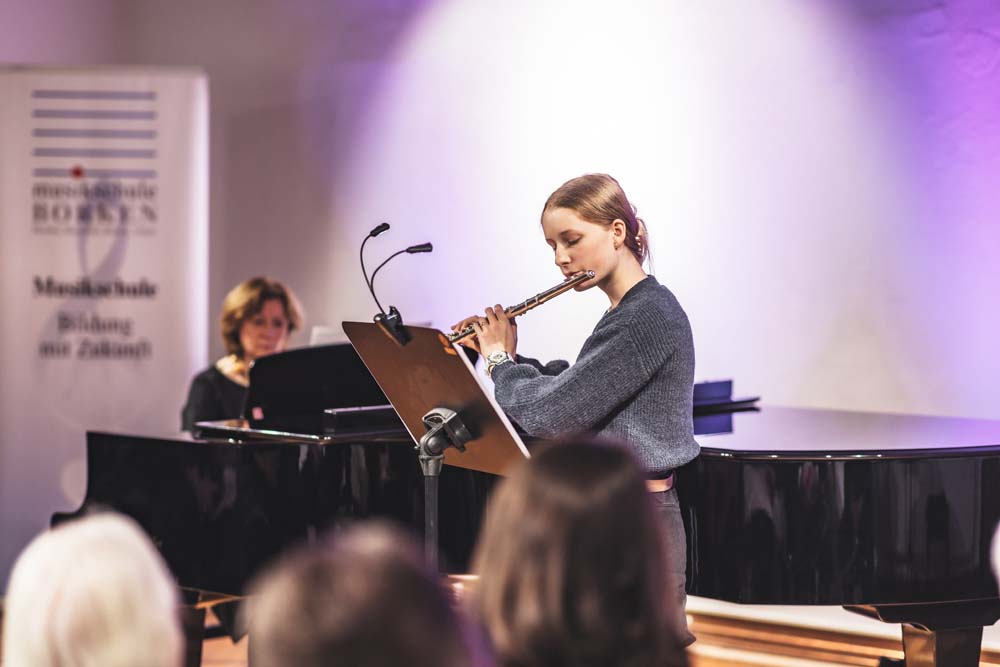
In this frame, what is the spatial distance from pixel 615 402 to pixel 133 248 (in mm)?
3049

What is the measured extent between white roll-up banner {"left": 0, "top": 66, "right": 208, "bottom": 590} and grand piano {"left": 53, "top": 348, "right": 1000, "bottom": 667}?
4.90ft

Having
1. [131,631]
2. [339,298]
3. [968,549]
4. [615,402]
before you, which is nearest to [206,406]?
[339,298]

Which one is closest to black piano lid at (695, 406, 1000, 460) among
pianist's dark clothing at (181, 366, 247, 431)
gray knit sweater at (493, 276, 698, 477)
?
gray knit sweater at (493, 276, 698, 477)

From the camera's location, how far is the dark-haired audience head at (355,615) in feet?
2.81

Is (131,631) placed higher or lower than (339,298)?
lower

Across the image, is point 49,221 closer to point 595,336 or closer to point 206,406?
point 206,406

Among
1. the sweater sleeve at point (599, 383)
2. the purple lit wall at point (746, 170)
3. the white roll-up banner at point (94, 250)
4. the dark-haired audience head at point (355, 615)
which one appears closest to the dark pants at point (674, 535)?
the sweater sleeve at point (599, 383)

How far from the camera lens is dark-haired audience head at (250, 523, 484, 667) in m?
0.86

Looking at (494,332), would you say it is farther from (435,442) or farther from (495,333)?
(435,442)

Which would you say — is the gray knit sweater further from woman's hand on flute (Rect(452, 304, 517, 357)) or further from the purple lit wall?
the purple lit wall

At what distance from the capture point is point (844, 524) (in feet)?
8.69

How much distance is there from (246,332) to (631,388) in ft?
8.03

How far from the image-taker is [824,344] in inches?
173

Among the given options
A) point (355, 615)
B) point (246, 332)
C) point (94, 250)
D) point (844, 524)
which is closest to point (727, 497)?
point (844, 524)
